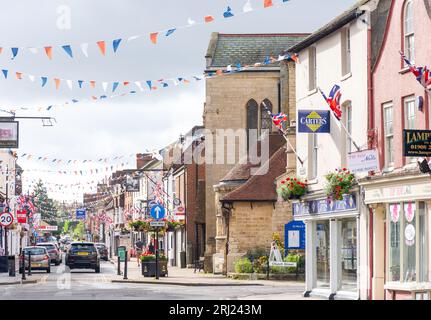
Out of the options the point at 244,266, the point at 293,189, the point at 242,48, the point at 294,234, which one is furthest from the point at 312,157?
the point at 242,48

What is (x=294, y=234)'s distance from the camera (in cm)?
3481

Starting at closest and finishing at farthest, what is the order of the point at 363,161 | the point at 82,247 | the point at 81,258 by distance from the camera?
the point at 363,161
the point at 81,258
the point at 82,247

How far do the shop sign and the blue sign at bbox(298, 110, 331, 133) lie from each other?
7.30 feet

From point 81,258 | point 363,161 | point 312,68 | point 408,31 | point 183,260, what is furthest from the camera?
point 183,260

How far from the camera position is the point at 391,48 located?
26.2m

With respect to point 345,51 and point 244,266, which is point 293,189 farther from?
point 244,266

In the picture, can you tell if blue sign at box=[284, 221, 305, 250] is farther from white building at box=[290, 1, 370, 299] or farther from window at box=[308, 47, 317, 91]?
window at box=[308, 47, 317, 91]

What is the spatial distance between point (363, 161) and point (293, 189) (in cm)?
606

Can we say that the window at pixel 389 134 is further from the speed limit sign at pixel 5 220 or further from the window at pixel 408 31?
the speed limit sign at pixel 5 220

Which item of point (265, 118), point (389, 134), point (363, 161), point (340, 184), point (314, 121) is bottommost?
point (340, 184)

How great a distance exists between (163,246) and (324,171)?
162ft

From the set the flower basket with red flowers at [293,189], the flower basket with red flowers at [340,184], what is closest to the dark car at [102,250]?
the flower basket with red flowers at [293,189]
